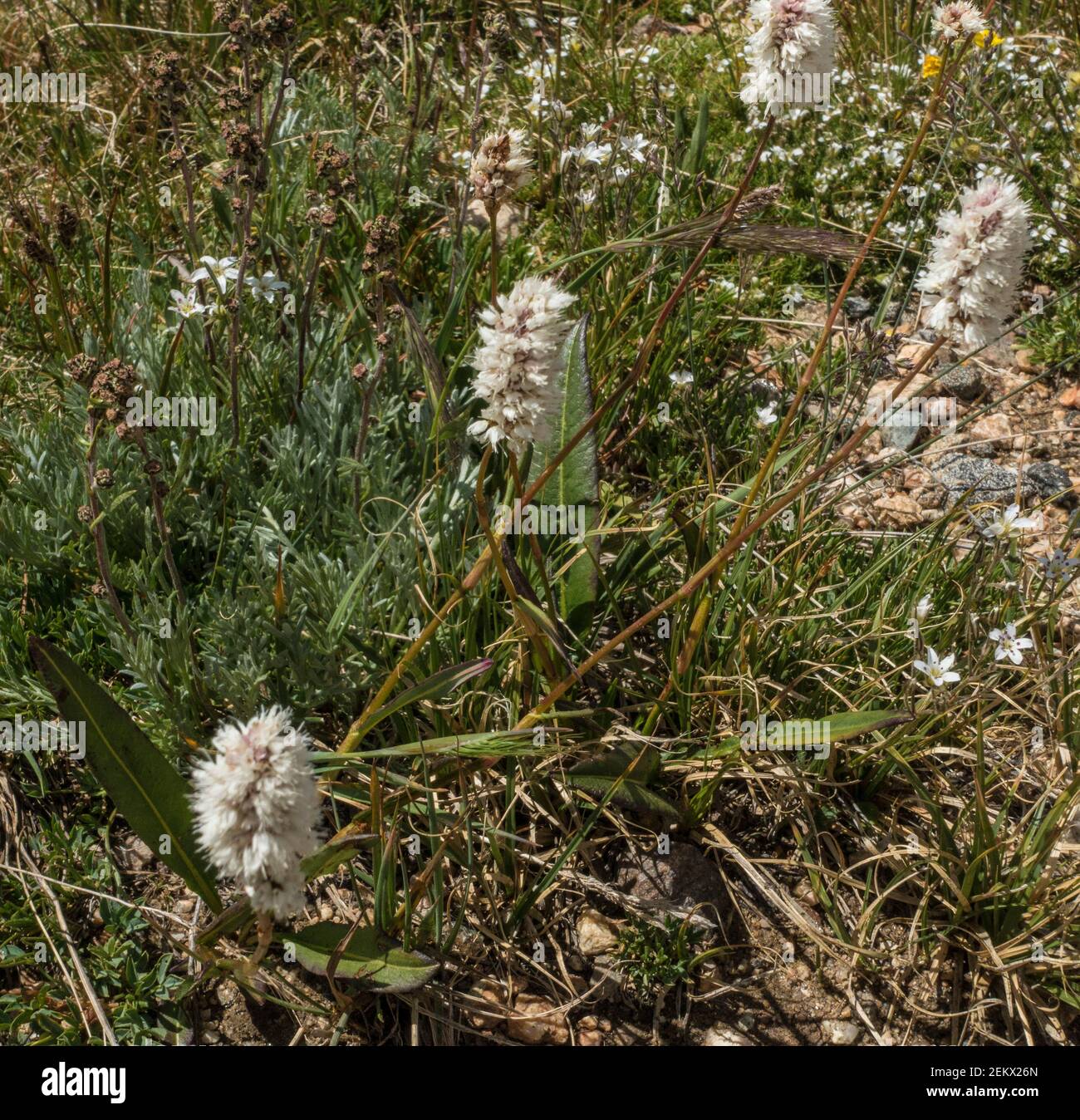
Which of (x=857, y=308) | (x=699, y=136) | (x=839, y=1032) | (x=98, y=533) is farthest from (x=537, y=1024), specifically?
(x=857, y=308)

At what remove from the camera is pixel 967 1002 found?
8.89ft

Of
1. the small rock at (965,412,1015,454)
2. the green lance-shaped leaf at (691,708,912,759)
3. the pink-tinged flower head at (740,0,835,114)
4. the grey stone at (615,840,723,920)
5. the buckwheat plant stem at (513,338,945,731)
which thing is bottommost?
the grey stone at (615,840,723,920)

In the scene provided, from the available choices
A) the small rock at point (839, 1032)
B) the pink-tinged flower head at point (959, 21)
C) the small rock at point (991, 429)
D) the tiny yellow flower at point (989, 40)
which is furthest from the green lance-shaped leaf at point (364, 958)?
the tiny yellow flower at point (989, 40)

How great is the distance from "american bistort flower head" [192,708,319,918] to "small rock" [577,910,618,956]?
1.18 meters

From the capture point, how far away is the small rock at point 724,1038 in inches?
105

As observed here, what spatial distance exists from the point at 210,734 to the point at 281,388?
48.9 inches

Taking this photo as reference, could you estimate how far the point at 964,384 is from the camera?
4.23m

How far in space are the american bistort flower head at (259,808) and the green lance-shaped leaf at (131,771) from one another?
559 mm

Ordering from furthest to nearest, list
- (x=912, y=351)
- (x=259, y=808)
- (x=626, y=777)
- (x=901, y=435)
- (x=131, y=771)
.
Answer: (x=912, y=351) < (x=901, y=435) < (x=626, y=777) < (x=131, y=771) < (x=259, y=808)

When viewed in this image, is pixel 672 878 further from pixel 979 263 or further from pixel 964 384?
pixel 964 384

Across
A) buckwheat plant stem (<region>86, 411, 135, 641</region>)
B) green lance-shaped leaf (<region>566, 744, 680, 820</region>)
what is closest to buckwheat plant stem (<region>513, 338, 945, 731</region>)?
green lance-shaped leaf (<region>566, 744, 680, 820</region>)

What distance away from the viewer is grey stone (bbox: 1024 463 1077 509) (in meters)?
3.87

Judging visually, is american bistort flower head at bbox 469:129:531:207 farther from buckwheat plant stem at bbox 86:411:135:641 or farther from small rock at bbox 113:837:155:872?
small rock at bbox 113:837:155:872

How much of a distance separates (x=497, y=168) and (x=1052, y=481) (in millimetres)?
2461
